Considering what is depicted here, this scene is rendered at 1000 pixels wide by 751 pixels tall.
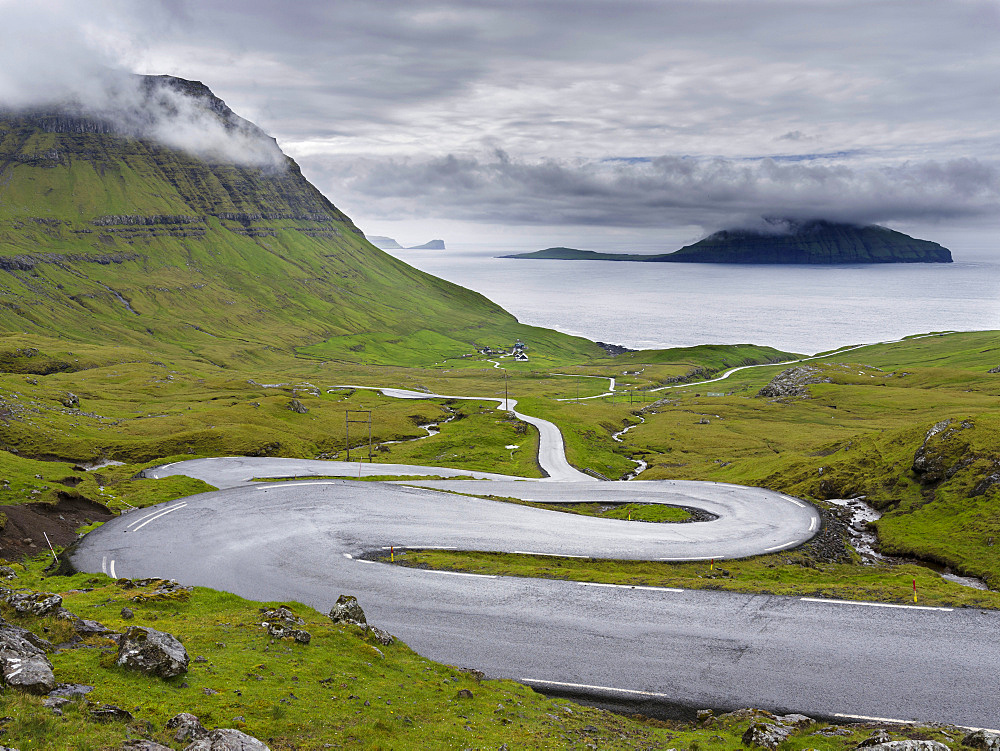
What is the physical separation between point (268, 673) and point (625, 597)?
20.3 metres

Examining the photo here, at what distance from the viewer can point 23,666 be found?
16875 mm

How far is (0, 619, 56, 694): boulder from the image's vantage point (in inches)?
Answer: 647

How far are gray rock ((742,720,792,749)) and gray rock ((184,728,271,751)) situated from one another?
51.6 feet

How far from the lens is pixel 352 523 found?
160 feet

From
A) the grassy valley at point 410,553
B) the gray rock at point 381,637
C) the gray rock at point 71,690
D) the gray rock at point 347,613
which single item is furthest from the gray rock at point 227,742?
the gray rock at point 347,613

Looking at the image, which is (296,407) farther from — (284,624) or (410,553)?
(284,624)

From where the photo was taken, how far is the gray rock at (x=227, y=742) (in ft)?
50.8

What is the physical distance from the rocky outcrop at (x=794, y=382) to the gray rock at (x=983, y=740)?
148 meters

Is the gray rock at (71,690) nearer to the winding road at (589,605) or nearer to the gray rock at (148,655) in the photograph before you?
the gray rock at (148,655)

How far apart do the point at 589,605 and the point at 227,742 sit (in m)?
22.4

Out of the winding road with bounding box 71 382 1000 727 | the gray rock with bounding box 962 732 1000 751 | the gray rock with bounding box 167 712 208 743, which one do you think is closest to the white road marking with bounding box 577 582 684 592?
the winding road with bounding box 71 382 1000 727

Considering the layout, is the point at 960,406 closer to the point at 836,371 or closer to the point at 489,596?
the point at 836,371

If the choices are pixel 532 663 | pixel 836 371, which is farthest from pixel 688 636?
pixel 836 371

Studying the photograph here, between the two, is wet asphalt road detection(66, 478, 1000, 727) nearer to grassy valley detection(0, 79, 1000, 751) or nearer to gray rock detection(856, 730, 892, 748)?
grassy valley detection(0, 79, 1000, 751)
